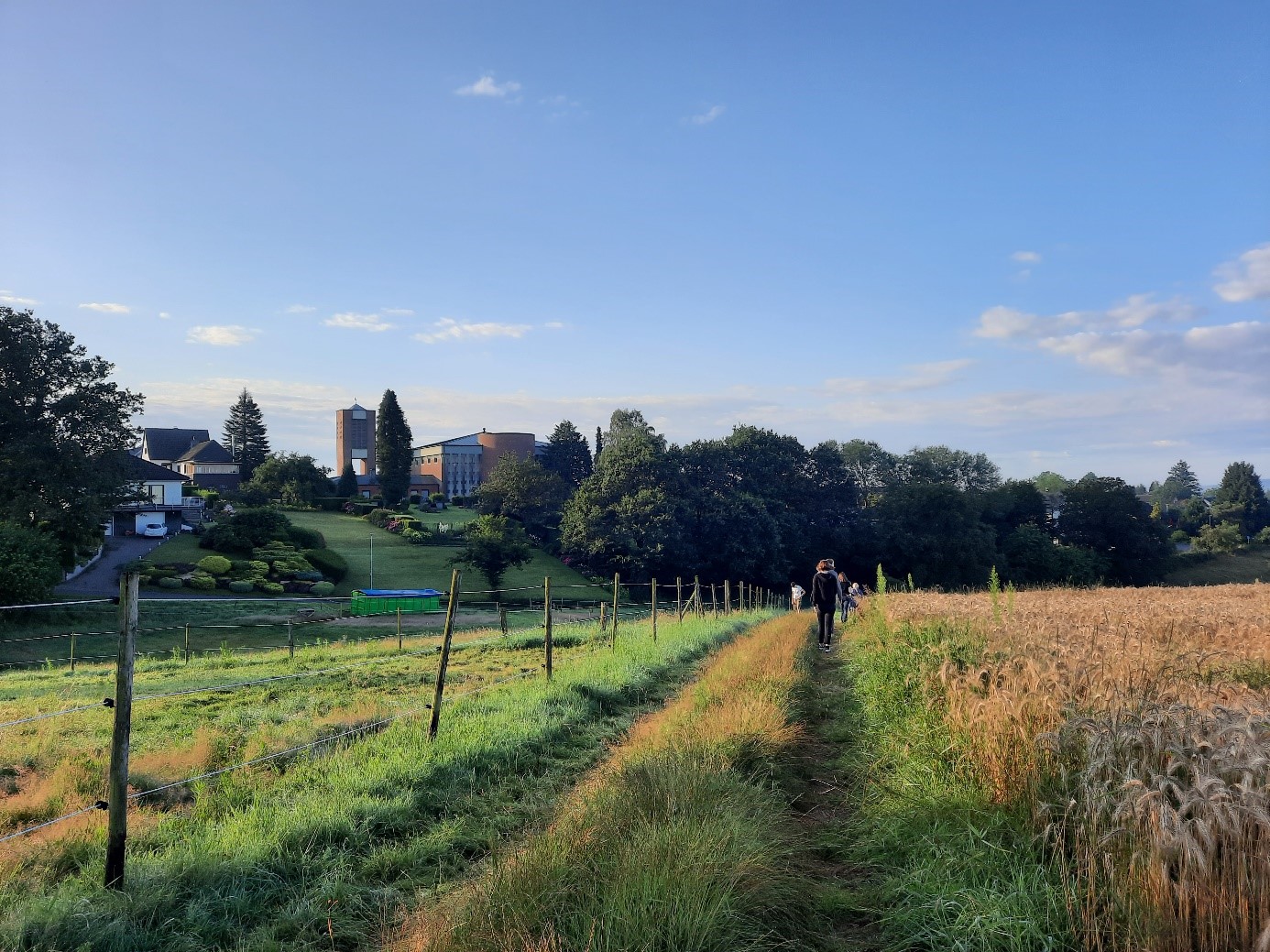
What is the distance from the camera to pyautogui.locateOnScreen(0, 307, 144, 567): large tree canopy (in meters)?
37.7

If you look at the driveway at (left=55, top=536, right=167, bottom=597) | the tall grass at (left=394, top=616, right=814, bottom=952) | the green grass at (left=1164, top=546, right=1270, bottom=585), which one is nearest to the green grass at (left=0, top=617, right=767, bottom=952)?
the tall grass at (left=394, top=616, right=814, bottom=952)

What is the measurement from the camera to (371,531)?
7550 cm

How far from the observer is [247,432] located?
354 feet

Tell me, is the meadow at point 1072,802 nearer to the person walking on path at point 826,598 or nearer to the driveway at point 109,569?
the person walking on path at point 826,598

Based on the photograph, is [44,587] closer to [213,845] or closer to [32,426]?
[32,426]

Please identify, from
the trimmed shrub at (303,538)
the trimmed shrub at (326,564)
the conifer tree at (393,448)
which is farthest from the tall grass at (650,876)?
the conifer tree at (393,448)

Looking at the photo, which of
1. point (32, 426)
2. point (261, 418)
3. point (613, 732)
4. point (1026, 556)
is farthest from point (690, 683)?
point (261, 418)

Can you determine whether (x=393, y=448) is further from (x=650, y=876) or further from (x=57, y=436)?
(x=650, y=876)

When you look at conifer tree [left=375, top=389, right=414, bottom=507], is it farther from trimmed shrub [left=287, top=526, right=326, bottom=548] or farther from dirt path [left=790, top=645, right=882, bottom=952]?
dirt path [left=790, top=645, right=882, bottom=952]

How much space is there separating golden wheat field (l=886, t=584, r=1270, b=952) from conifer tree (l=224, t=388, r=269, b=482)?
112458mm

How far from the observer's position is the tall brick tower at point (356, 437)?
13025 cm

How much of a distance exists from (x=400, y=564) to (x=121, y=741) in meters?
58.8

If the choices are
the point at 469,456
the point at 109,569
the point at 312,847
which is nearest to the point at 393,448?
the point at 469,456

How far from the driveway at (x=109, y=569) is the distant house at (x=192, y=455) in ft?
145
